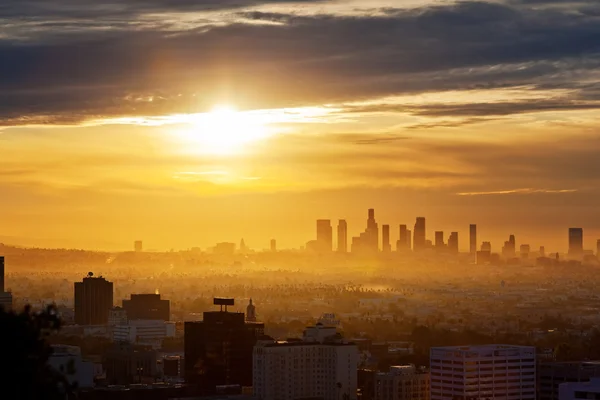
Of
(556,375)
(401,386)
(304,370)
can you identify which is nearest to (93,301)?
(304,370)

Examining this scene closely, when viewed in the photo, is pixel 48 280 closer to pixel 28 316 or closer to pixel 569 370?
pixel 569 370

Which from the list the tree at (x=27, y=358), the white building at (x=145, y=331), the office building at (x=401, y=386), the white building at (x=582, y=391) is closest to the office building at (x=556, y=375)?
the office building at (x=401, y=386)

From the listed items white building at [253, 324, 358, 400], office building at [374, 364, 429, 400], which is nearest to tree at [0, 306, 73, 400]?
white building at [253, 324, 358, 400]

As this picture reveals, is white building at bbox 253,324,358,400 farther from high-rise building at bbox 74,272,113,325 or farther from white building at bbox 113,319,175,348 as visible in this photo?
high-rise building at bbox 74,272,113,325

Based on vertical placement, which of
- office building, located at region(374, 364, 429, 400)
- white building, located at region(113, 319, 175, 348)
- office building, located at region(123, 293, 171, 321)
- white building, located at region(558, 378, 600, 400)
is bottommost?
office building, located at region(374, 364, 429, 400)

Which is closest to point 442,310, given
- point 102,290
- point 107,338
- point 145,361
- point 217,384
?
point 102,290

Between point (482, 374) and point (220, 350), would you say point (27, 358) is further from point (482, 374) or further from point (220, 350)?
point (220, 350)

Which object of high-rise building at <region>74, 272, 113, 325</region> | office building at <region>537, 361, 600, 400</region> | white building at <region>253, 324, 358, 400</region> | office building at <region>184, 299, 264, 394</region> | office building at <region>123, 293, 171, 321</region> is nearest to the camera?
office building at <region>537, 361, 600, 400</region>
